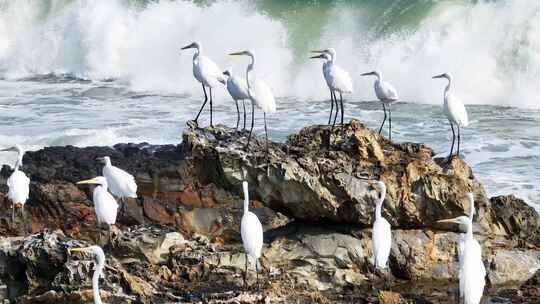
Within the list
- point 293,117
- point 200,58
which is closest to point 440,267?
point 200,58

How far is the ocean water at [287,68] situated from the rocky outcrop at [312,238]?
3.95 metres

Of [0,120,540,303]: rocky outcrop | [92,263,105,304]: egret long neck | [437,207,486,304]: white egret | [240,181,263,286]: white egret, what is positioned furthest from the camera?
[240,181,263,286]: white egret

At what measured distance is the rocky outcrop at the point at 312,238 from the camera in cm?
1096

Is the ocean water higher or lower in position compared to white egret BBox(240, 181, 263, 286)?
higher

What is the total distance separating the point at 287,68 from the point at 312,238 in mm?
18352

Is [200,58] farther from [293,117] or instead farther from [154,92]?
[154,92]

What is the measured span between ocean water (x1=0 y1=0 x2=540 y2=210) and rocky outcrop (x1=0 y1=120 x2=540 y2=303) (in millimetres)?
3954

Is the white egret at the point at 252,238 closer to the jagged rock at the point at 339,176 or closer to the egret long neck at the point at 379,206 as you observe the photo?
the jagged rock at the point at 339,176

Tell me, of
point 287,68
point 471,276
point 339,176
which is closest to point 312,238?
point 339,176

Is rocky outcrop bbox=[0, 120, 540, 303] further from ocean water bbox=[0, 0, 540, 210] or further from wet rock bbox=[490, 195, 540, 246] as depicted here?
ocean water bbox=[0, 0, 540, 210]

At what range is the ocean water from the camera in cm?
2156

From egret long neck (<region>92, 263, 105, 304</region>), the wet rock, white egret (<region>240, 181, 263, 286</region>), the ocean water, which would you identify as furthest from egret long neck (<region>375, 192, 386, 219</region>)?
the ocean water

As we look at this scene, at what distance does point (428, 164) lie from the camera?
1268cm

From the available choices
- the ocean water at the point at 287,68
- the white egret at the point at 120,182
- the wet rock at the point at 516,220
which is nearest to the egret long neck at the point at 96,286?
the white egret at the point at 120,182
